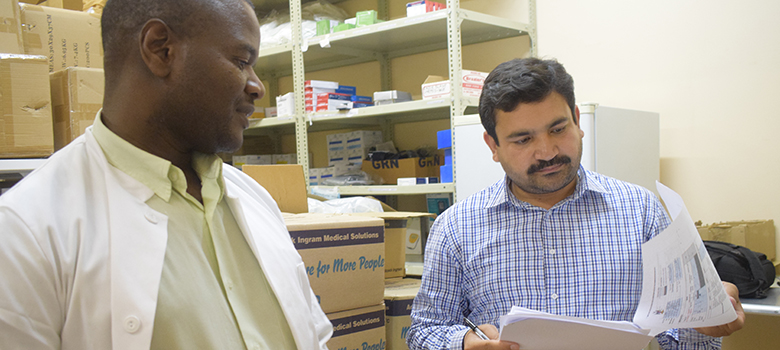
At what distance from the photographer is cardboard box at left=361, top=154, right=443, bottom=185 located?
299 cm

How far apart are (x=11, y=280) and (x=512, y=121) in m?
0.98

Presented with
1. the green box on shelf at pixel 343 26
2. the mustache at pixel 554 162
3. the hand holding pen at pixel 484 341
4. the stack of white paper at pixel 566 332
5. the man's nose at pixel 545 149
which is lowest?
the hand holding pen at pixel 484 341

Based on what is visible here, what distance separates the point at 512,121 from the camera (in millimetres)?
1271

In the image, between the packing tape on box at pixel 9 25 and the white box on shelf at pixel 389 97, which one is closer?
the packing tape on box at pixel 9 25

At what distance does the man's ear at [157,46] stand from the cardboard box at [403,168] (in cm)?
220

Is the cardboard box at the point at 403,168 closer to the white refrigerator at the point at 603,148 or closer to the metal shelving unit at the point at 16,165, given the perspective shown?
the white refrigerator at the point at 603,148

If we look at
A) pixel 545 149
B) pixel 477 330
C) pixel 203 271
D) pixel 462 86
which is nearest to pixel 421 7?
pixel 462 86

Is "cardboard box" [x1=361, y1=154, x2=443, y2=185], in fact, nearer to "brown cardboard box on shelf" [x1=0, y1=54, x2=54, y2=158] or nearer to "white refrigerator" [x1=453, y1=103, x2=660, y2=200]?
"white refrigerator" [x1=453, y1=103, x2=660, y2=200]

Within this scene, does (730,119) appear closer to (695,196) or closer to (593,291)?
(695,196)

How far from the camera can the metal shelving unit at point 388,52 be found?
2654 mm

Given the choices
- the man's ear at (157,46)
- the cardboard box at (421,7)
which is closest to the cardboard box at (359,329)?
the man's ear at (157,46)

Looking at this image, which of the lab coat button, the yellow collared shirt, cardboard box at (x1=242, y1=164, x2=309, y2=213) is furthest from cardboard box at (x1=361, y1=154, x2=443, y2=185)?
the lab coat button

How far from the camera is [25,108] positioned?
1600 mm

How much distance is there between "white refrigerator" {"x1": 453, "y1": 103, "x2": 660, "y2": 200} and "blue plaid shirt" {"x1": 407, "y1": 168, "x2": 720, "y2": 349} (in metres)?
0.86
